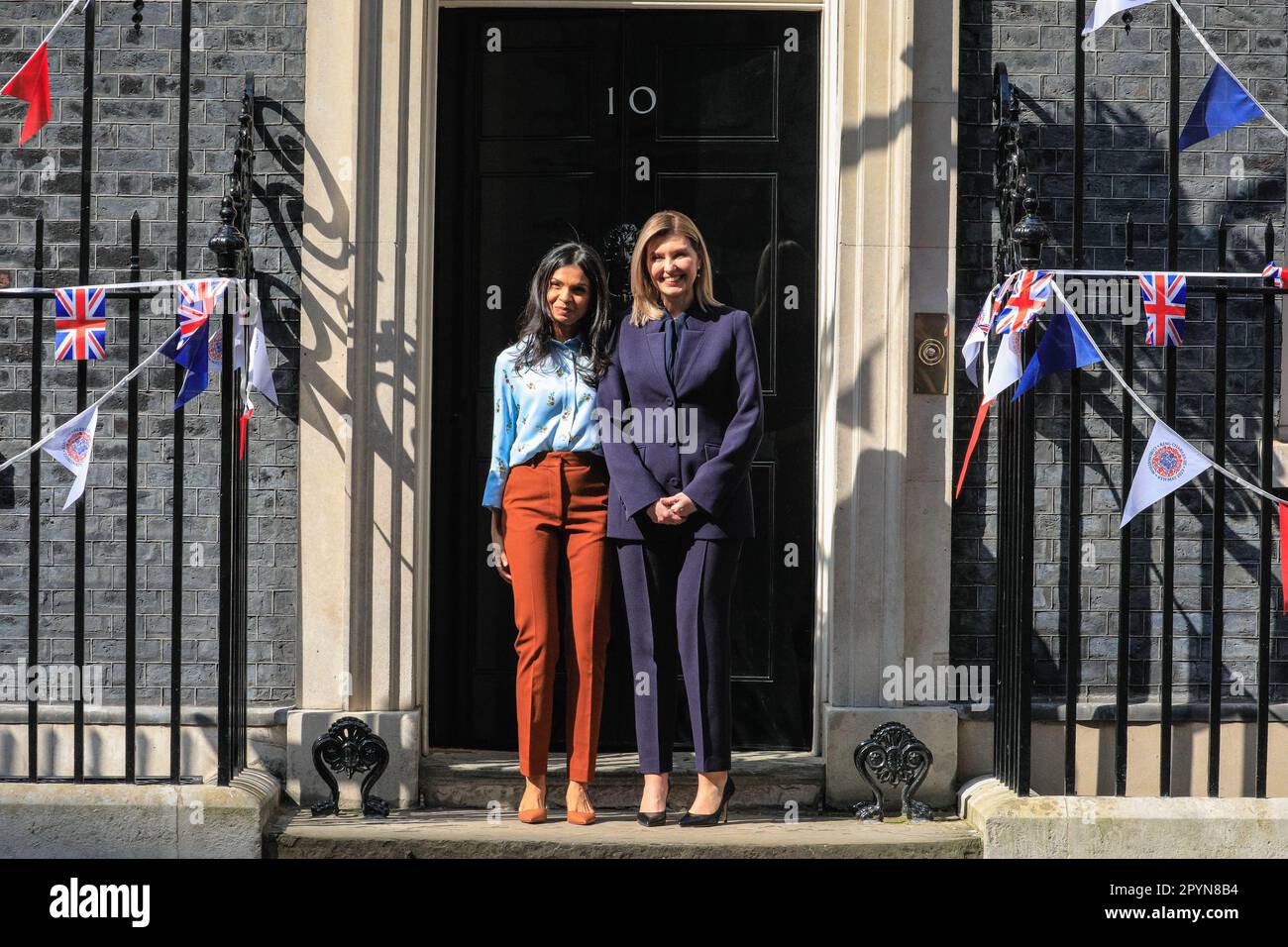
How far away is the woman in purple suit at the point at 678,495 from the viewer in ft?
18.4

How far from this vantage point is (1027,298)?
18.0 ft

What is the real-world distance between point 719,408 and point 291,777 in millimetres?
2267

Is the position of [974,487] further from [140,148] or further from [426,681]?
[140,148]

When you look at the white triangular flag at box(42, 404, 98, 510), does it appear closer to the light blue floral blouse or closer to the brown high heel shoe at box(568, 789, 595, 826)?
the light blue floral blouse

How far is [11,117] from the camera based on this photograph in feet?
20.7

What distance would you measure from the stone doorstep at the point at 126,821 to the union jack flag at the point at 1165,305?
12.3 ft

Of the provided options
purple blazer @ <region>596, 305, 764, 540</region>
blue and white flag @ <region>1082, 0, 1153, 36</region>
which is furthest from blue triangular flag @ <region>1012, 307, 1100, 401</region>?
blue and white flag @ <region>1082, 0, 1153, 36</region>

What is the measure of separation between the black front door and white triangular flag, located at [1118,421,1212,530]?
155 cm

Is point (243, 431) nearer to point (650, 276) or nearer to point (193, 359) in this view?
point (193, 359)

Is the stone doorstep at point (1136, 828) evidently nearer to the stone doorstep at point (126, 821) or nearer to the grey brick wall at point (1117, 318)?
the grey brick wall at point (1117, 318)

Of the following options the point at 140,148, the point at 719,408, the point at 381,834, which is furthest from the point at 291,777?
the point at 140,148

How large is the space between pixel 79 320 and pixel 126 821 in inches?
72.2
